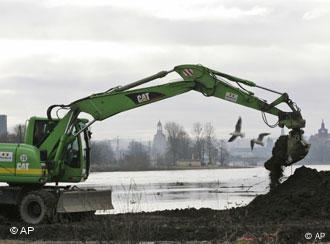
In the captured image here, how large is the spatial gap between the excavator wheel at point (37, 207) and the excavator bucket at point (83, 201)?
243 millimetres

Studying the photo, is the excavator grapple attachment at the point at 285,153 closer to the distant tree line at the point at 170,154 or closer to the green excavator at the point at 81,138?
the green excavator at the point at 81,138

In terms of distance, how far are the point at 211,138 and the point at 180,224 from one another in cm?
9241

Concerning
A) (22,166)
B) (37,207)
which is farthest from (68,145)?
(37,207)

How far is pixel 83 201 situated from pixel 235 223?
443 centimetres

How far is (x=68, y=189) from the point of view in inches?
777

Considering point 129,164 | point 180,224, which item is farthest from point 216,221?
point 129,164

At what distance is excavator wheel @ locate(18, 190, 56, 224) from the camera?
1859 cm

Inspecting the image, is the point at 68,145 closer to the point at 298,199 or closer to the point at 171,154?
the point at 298,199

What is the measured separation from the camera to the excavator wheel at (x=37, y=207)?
732 inches

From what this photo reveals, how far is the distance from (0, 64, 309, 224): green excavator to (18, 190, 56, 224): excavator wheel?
0.11ft

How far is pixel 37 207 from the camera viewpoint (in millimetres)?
19016

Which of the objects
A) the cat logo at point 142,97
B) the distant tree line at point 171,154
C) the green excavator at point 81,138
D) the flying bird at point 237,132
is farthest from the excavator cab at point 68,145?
the distant tree line at point 171,154

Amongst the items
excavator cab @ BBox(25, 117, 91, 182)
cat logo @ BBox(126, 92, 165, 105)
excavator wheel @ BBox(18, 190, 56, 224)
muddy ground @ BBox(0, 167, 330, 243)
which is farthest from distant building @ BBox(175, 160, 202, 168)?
excavator wheel @ BBox(18, 190, 56, 224)

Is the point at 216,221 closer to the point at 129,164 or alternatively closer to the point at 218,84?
the point at 218,84
